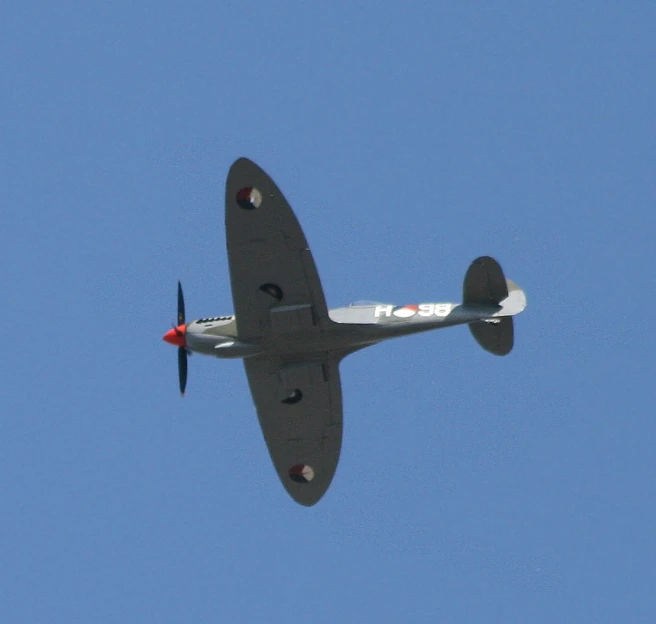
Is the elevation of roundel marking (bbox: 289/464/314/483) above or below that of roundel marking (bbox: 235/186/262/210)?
below

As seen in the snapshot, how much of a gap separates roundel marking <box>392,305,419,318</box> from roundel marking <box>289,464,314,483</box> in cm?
392

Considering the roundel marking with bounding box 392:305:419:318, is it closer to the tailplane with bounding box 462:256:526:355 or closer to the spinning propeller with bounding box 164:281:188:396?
the tailplane with bounding box 462:256:526:355

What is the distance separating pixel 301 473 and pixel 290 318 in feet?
12.5

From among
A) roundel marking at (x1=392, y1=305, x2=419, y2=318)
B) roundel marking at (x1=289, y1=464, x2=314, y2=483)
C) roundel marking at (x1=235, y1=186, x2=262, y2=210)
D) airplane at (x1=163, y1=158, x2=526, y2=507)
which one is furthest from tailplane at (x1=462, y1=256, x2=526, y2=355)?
roundel marking at (x1=289, y1=464, x2=314, y2=483)

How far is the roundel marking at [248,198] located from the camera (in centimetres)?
2391

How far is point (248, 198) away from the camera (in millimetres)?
23953

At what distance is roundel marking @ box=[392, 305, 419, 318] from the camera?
2477cm

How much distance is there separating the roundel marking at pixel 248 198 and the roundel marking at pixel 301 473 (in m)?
5.56

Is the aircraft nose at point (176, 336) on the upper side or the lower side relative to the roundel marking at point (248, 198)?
lower

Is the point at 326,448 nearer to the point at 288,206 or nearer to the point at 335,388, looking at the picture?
the point at 335,388

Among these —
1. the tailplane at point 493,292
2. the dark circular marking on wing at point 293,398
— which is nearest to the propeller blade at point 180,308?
the dark circular marking on wing at point 293,398

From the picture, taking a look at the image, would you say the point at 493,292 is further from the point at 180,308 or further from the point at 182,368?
the point at 182,368

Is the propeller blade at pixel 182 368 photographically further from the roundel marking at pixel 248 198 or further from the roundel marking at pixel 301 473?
the roundel marking at pixel 248 198

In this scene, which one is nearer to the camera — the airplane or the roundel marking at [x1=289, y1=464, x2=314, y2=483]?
the airplane
